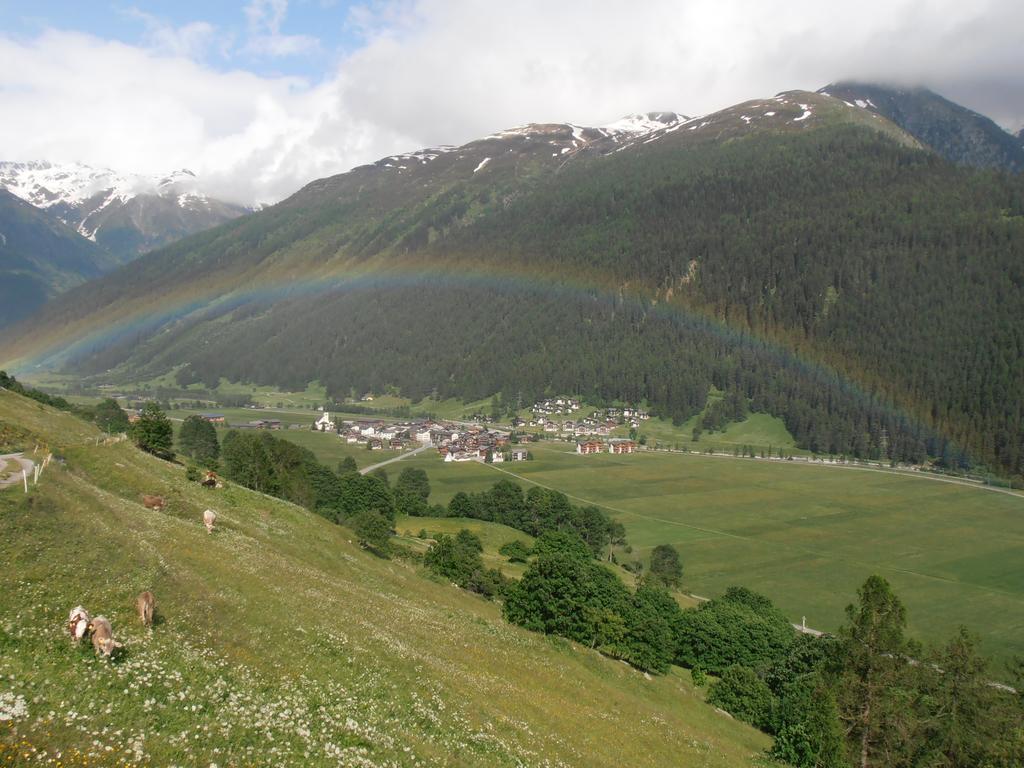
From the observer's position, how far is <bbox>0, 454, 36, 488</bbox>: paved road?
28.7 meters

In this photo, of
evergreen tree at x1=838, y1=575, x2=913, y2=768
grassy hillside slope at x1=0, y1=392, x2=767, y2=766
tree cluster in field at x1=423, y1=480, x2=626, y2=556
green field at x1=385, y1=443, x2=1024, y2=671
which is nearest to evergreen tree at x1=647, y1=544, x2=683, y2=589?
green field at x1=385, y1=443, x2=1024, y2=671

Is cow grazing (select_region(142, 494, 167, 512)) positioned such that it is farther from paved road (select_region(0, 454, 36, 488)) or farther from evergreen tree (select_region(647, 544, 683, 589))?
evergreen tree (select_region(647, 544, 683, 589))

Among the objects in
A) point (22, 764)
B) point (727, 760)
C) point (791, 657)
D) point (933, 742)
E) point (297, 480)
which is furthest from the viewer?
point (297, 480)

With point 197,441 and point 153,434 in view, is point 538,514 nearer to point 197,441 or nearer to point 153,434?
point 197,441

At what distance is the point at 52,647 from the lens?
58.6ft

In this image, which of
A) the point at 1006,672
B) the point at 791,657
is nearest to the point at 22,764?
the point at 791,657

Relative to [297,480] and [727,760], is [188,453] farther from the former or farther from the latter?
[727,760]

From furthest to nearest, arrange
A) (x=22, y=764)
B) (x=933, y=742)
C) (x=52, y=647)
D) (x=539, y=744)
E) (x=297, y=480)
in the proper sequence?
(x=297, y=480) → (x=933, y=742) → (x=539, y=744) → (x=52, y=647) → (x=22, y=764)

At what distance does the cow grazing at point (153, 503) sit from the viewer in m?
42.5

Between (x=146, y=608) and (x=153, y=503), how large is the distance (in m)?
24.9

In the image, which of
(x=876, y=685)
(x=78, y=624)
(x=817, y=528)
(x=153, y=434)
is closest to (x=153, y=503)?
(x=78, y=624)

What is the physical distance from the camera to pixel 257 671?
67.8ft

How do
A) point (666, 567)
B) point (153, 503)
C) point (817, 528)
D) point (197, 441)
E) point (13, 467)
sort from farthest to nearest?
point (817, 528), point (197, 441), point (666, 567), point (153, 503), point (13, 467)

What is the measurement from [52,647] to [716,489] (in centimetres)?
15264
